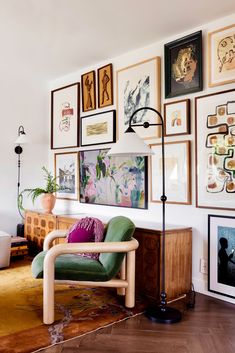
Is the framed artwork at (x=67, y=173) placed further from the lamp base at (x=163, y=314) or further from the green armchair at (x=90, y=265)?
the lamp base at (x=163, y=314)

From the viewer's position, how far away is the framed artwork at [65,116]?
483cm

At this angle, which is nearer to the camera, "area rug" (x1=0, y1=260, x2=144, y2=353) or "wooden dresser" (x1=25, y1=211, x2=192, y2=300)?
"area rug" (x1=0, y1=260, x2=144, y2=353)

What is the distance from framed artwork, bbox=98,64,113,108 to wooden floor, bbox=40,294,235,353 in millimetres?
2624

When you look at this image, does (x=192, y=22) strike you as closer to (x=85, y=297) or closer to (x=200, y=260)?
(x=200, y=260)

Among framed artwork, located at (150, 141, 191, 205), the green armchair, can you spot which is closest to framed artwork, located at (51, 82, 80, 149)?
framed artwork, located at (150, 141, 191, 205)

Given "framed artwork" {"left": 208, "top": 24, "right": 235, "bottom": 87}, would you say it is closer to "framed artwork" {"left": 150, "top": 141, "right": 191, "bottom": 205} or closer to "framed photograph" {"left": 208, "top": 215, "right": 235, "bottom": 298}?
"framed artwork" {"left": 150, "top": 141, "right": 191, "bottom": 205}

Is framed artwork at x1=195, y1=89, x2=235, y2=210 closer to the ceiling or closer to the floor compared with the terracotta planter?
closer to the ceiling

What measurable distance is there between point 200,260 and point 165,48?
221cm

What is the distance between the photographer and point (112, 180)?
13.8 ft

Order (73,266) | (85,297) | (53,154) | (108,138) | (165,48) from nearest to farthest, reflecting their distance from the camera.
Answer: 1. (73,266)
2. (85,297)
3. (165,48)
4. (108,138)
5. (53,154)

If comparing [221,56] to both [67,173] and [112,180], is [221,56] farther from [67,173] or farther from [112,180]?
[67,173]

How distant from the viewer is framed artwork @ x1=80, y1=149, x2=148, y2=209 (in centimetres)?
386

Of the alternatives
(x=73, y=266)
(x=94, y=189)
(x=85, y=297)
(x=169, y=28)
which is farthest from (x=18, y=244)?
(x=169, y=28)

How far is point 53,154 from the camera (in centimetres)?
528
